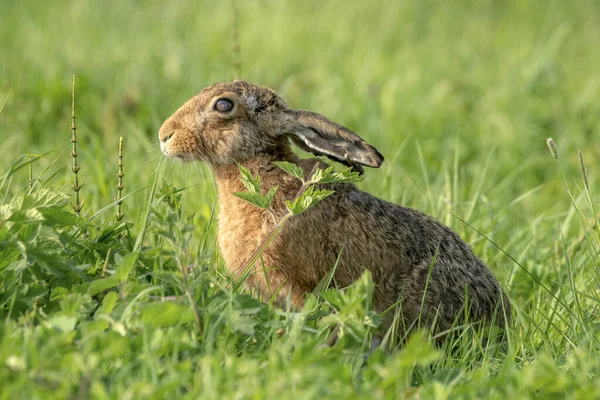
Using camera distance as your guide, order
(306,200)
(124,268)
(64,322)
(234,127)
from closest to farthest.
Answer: (64,322)
(124,268)
(306,200)
(234,127)

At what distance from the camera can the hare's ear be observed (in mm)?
3722

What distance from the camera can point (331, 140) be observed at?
386cm

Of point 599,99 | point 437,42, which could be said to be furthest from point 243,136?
point 437,42

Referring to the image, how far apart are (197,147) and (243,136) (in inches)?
8.5

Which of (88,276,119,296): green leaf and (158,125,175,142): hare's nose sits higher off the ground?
(158,125,175,142): hare's nose

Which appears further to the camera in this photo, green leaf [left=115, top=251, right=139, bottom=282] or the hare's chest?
the hare's chest

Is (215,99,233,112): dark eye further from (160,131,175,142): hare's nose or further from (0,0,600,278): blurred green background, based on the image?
(0,0,600,278): blurred green background

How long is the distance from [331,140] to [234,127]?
1.61 ft

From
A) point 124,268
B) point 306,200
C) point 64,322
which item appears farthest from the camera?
point 306,200

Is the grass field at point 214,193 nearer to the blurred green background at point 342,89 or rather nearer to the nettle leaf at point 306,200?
the blurred green background at point 342,89

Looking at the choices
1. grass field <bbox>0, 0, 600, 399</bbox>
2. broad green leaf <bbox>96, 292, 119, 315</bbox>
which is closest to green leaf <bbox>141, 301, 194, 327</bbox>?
grass field <bbox>0, 0, 600, 399</bbox>

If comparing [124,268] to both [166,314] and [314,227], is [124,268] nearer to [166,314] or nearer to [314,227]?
[166,314]

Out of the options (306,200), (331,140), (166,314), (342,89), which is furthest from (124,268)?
(342,89)

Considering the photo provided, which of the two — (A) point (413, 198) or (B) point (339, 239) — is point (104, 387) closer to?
(B) point (339, 239)
